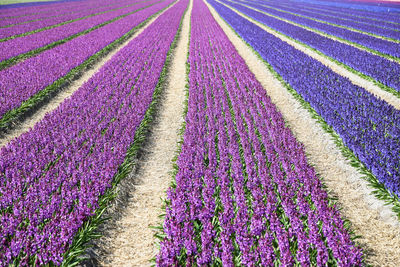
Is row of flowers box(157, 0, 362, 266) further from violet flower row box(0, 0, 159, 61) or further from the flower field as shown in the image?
violet flower row box(0, 0, 159, 61)

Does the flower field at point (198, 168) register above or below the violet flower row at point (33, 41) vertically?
below

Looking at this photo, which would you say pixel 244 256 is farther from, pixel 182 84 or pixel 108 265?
pixel 182 84

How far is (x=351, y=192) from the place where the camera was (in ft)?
26.4

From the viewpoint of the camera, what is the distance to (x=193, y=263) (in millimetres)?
5086

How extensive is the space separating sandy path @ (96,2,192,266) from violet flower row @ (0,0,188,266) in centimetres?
70

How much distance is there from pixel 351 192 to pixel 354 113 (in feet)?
15.0

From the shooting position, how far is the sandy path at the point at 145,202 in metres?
5.98

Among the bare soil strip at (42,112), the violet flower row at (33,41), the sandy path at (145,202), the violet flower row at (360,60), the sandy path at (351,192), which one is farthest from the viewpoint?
the violet flower row at (33,41)

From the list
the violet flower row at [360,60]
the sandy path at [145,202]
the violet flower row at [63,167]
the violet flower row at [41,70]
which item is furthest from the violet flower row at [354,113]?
the violet flower row at [41,70]

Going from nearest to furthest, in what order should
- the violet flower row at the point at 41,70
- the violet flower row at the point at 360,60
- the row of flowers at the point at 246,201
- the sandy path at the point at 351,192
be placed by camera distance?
the row of flowers at the point at 246,201 < the sandy path at the point at 351,192 < the violet flower row at the point at 41,70 < the violet flower row at the point at 360,60

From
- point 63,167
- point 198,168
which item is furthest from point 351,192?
point 63,167

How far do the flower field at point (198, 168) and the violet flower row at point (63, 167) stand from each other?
38 mm

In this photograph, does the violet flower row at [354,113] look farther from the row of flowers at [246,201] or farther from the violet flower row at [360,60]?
the violet flower row at [360,60]

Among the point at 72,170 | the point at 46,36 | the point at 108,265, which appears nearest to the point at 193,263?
the point at 108,265
